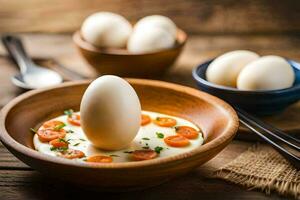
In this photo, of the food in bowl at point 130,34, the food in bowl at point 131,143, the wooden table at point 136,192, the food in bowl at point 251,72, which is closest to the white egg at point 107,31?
the food in bowl at point 130,34

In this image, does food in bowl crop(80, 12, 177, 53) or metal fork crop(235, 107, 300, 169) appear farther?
food in bowl crop(80, 12, 177, 53)

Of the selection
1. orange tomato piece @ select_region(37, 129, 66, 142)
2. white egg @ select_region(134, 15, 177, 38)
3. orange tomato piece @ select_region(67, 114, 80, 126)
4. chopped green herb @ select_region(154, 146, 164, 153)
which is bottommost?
orange tomato piece @ select_region(67, 114, 80, 126)

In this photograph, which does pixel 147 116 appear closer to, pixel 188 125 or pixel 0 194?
pixel 188 125

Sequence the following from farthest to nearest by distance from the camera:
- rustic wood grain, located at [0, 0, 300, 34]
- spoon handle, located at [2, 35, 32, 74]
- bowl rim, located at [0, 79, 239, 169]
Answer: rustic wood grain, located at [0, 0, 300, 34] < spoon handle, located at [2, 35, 32, 74] < bowl rim, located at [0, 79, 239, 169]

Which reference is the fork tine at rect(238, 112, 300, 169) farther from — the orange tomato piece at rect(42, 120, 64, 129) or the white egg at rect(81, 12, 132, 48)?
the white egg at rect(81, 12, 132, 48)

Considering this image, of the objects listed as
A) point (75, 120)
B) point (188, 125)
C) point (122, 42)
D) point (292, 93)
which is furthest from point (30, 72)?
point (292, 93)

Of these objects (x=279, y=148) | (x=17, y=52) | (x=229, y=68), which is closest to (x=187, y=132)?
(x=279, y=148)

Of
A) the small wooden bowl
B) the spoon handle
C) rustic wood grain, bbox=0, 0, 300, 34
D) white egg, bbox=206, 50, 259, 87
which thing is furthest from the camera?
rustic wood grain, bbox=0, 0, 300, 34

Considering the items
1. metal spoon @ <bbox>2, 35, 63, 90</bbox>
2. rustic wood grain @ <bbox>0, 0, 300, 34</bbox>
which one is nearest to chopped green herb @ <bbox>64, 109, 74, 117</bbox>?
metal spoon @ <bbox>2, 35, 63, 90</bbox>
